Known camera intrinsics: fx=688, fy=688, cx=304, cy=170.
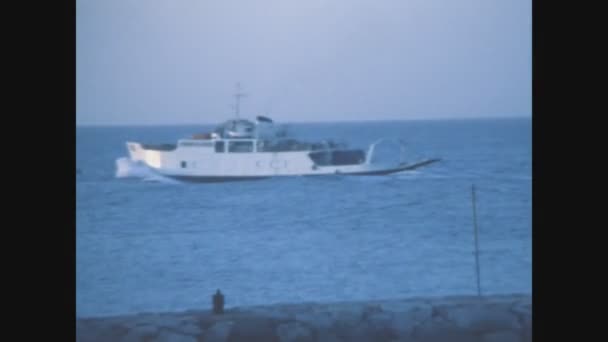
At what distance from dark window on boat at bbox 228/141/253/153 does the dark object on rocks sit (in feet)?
15.7

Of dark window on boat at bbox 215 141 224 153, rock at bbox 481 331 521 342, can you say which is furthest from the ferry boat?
rock at bbox 481 331 521 342

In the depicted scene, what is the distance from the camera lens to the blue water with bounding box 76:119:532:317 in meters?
4.69

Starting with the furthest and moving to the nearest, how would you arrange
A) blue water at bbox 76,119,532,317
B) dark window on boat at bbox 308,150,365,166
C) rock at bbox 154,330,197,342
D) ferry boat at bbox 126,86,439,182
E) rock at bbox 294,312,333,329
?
dark window on boat at bbox 308,150,365,166 → ferry boat at bbox 126,86,439,182 → blue water at bbox 76,119,532,317 → rock at bbox 294,312,333,329 → rock at bbox 154,330,197,342

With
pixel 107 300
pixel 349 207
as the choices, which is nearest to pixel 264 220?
pixel 349 207

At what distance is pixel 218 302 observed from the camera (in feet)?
7.01

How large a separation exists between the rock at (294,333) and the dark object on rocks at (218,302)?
0.65 ft

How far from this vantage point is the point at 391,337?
2084mm

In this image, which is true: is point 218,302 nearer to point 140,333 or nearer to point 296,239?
point 140,333

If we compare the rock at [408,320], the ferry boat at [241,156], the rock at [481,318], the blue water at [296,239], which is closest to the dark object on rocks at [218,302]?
the rock at [408,320]

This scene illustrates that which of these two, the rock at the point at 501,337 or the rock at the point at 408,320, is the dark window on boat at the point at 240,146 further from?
the rock at the point at 501,337

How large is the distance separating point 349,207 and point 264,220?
3.24 ft

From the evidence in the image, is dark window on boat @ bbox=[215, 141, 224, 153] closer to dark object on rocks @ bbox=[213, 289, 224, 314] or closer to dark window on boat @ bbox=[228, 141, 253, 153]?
dark window on boat @ bbox=[228, 141, 253, 153]
